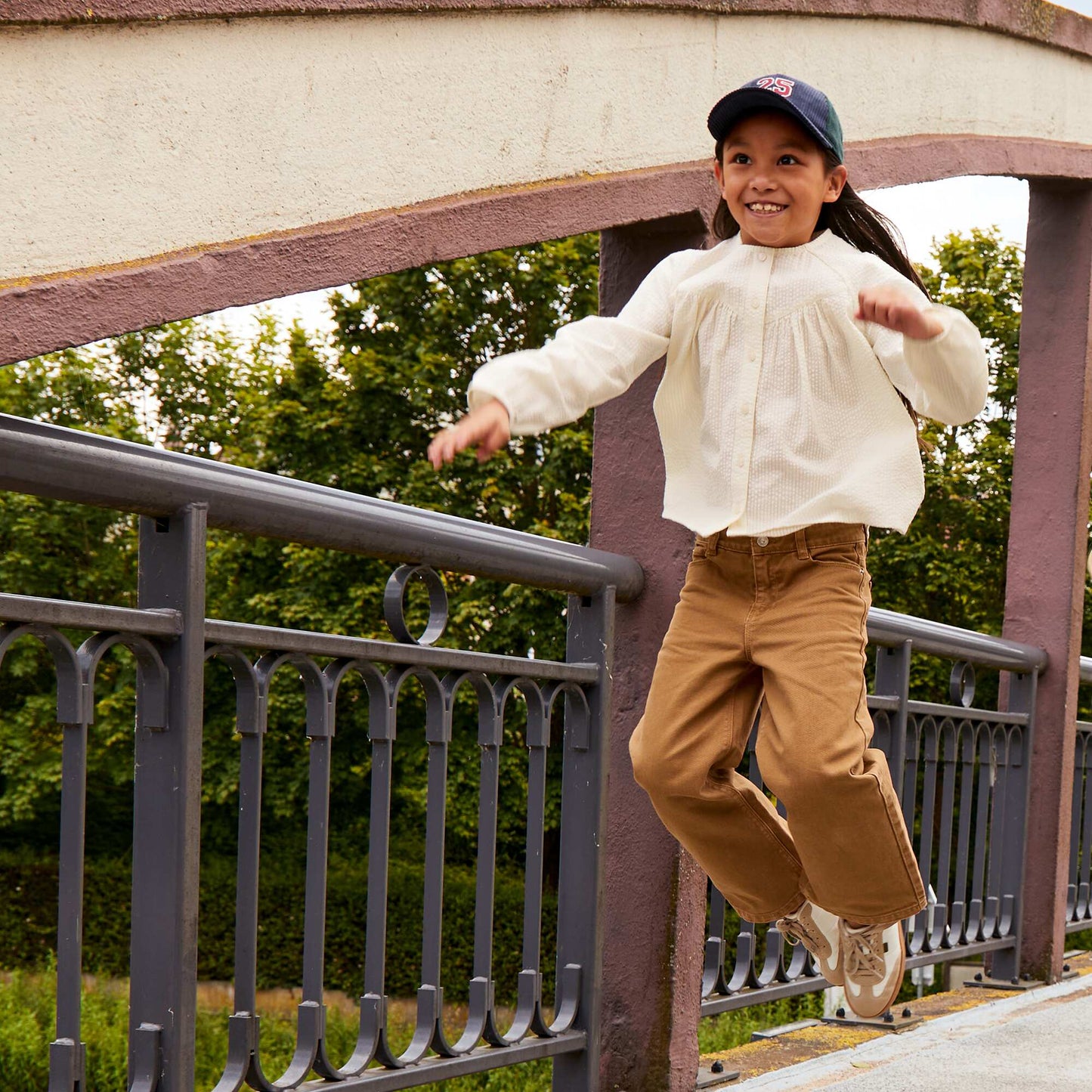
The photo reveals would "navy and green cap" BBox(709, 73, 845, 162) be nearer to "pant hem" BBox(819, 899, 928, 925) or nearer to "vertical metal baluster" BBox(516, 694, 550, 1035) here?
"vertical metal baluster" BBox(516, 694, 550, 1035)

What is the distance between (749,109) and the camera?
228 centimetres

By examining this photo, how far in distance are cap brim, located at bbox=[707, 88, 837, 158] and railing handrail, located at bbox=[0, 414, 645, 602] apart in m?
0.78

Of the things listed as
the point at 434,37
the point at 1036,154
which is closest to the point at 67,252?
the point at 434,37

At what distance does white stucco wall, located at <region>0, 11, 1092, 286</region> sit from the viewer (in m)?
2.14

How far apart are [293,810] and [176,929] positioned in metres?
19.8

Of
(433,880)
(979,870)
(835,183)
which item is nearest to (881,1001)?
(433,880)

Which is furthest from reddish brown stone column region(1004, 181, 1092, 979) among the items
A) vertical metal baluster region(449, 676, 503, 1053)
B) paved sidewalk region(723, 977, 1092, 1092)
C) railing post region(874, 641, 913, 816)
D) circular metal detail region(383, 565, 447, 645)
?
circular metal detail region(383, 565, 447, 645)

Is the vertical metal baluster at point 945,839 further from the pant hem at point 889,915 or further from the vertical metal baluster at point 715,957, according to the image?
the pant hem at point 889,915

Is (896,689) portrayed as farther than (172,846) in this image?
Yes

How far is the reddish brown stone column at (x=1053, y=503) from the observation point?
5113 millimetres

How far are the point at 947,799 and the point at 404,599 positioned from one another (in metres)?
2.58

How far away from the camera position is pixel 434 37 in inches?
106

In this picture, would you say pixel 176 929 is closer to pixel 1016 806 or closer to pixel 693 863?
pixel 693 863

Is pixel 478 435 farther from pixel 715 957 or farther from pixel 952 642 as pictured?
pixel 952 642
